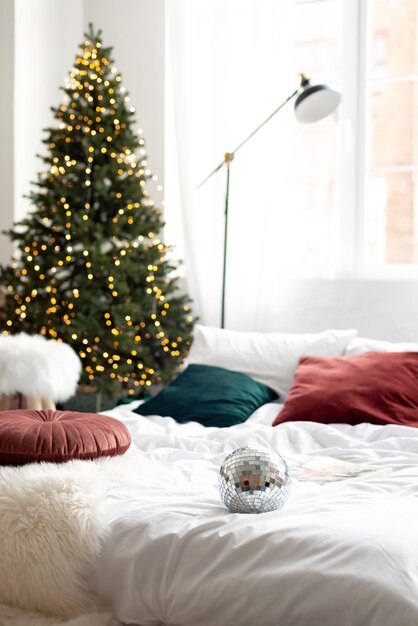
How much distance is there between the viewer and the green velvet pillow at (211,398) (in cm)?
328

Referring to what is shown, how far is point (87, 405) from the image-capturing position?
448cm

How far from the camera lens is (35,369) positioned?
354 centimetres

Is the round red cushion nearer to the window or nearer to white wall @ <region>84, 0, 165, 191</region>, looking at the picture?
the window

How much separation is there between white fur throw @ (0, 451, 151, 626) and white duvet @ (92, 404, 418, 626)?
0.04m

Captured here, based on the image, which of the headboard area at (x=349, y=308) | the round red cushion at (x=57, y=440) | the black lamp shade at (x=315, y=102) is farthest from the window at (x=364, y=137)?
the round red cushion at (x=57, y=440)

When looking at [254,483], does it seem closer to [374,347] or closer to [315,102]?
[374,347]

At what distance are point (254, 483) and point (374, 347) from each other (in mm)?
1923

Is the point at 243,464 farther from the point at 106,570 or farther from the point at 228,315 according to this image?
the point at 228,315

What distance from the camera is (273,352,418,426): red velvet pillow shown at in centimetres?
312

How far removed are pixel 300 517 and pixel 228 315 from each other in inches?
109

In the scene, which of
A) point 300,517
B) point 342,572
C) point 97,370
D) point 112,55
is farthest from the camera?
point 112,55

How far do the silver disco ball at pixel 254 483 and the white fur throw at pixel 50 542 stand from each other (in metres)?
0.30

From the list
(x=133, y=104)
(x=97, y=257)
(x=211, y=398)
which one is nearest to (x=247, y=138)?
(x=133, y=104)

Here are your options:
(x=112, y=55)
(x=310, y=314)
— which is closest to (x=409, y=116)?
(x=310, y=314)
